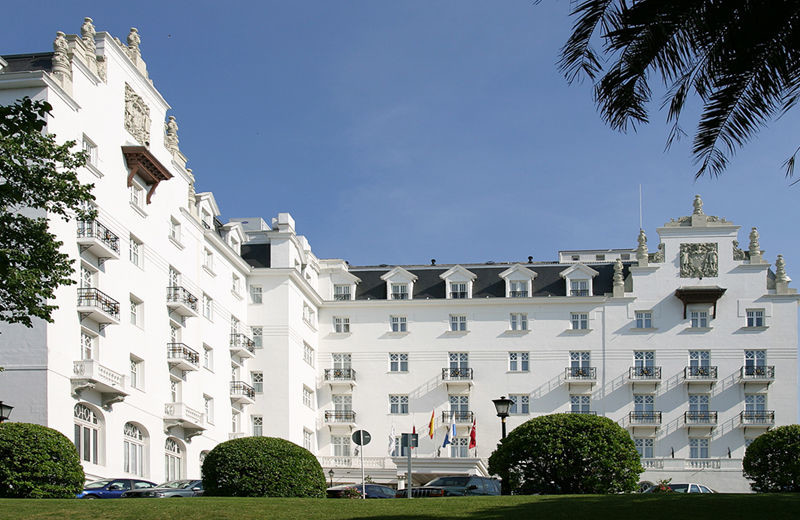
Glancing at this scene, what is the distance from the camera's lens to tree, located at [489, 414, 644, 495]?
35.0m

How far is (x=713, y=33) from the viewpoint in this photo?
1246 cm

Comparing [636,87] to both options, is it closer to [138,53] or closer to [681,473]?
[138,53]

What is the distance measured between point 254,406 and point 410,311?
14.2m

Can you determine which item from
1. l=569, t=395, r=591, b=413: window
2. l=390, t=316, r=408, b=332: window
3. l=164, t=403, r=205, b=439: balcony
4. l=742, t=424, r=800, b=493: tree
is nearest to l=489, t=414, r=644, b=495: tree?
l=742, t=424, r=800, b=493: tree

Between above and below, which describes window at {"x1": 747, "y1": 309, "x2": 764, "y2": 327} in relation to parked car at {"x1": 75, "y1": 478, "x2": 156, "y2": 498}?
above

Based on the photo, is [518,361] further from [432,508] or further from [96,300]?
[432,508]

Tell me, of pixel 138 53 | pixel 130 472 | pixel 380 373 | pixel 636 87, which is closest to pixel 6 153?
pixel 636 87

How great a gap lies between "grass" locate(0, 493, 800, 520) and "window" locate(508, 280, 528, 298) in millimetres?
49432

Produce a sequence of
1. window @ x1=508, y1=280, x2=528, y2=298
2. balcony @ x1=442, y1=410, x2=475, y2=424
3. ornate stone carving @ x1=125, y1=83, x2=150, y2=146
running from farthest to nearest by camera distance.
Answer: window @ x1=508, y1=280, x2=528, y2=298 < balcony @ x1=442, y1=410, x2=475, y2=424 < ornate stone carving @ x1=125, y1=83, x2=150, y2=146

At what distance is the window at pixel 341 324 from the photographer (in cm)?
7744

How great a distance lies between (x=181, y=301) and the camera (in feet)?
182

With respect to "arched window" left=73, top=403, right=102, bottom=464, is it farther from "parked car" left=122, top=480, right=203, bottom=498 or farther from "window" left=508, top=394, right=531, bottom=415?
"window" left=508, top=394, right=531, bottom=415

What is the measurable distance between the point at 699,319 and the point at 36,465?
51.3 m

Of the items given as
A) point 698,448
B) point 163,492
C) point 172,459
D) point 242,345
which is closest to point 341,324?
point 242,345
